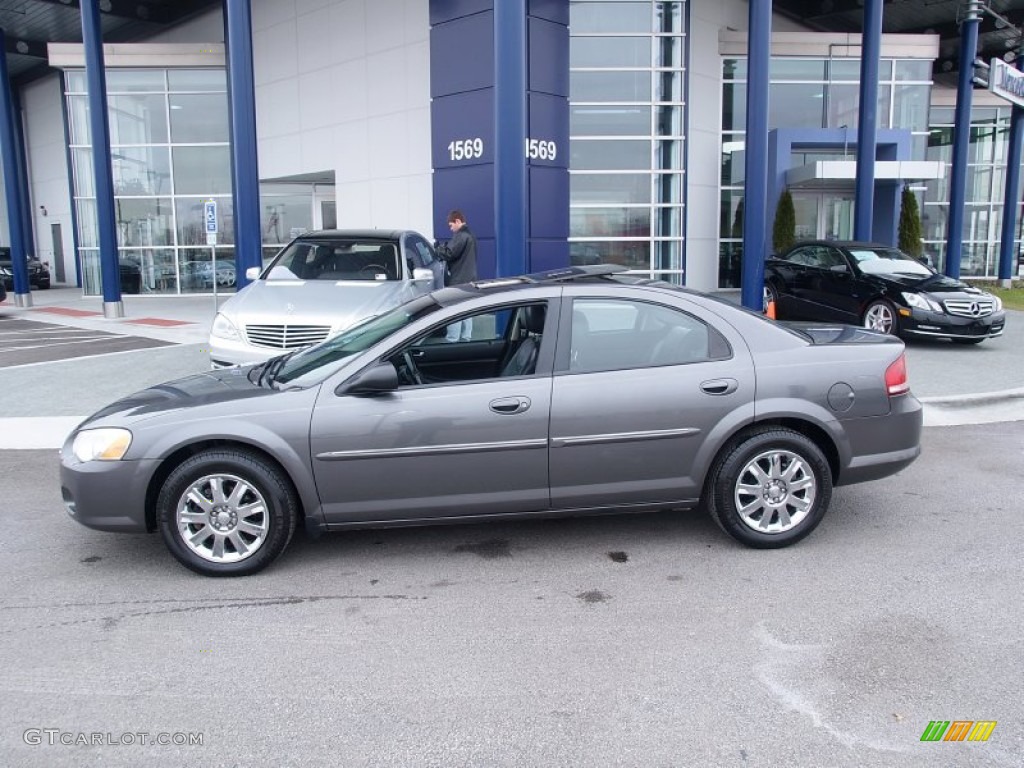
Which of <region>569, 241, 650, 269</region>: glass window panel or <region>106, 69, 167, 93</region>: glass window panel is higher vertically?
<region>106, 69, 167, 93</region>: glass window panel

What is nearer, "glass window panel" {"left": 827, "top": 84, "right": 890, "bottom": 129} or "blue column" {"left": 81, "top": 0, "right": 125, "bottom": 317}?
"blue column" {"left": 81, "top": 0, "right": 125, "bottom": 317}

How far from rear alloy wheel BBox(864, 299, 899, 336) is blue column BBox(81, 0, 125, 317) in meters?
14.6

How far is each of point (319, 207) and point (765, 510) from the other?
2041 centimetres

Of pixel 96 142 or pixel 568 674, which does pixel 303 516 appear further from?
pixel 96 142

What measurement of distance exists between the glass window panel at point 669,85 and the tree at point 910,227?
7148 millimetres

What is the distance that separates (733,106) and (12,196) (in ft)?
59.8

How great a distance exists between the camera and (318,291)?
8.64 metres

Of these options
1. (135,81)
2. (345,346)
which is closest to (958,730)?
(345,346)

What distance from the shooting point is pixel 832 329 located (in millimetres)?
5520

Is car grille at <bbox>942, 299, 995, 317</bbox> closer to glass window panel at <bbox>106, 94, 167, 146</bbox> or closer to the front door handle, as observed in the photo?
the front door handle

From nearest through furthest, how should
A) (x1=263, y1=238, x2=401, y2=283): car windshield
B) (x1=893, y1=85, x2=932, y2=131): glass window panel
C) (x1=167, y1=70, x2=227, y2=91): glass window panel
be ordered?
(x1=263, y1=238, x2=401, y2=283): car windshield
(x1=893, y1=85, x2=932, y2=131): glass window panel
(x1=167, y1=70, x2=227, y2=91): glass window panel

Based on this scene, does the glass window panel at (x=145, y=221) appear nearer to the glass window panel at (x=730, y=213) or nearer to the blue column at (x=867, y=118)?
the glass window panel at (x=730, y=213)

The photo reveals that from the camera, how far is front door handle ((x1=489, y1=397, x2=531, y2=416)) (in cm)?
442

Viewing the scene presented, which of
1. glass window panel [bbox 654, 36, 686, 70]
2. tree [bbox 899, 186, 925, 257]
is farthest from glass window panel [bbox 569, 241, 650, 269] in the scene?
tree [bbox 899, 186, 925, 257]
